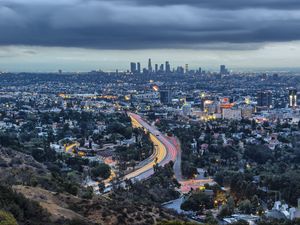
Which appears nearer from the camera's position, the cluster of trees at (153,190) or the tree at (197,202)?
the tree at (197,202)

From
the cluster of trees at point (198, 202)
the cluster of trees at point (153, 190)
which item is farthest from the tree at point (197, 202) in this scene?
the cluster of trees at point (153, 190)

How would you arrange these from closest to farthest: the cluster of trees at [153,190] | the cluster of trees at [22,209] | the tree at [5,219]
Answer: the tree at [5,219] < the cluster of trees at [22,209] < the cluster of trees at [153,190]

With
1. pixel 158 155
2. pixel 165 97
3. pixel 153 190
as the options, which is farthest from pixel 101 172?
pixel 165 97

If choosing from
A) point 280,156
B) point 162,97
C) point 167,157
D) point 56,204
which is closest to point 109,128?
point 167,157

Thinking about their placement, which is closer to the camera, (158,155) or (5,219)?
(5,219)

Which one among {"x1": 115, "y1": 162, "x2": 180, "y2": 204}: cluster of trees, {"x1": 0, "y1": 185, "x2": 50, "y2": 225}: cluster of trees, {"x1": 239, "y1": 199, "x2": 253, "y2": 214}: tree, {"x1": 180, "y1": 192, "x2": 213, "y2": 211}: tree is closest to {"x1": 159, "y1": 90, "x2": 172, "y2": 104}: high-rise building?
{"x1": 115, "y1": 162, "x2": 180, "y2": 204}: cluster of trees

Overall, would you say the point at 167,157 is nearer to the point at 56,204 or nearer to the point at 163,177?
the point at 163,177

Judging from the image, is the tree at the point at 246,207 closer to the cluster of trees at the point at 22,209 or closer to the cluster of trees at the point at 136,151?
the cluster of trees at the point at 22,209

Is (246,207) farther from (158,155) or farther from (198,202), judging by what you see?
(158,155)

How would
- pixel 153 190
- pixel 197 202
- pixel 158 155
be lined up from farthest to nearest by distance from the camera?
1. pixel 158 155
2. pixel 153 190
3. pixel 197 202

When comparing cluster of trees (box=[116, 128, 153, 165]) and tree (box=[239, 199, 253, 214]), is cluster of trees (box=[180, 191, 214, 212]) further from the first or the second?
cluster of trees (box=[116, 128, 153, 165])

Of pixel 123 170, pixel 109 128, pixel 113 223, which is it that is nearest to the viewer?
pixel 113 223
